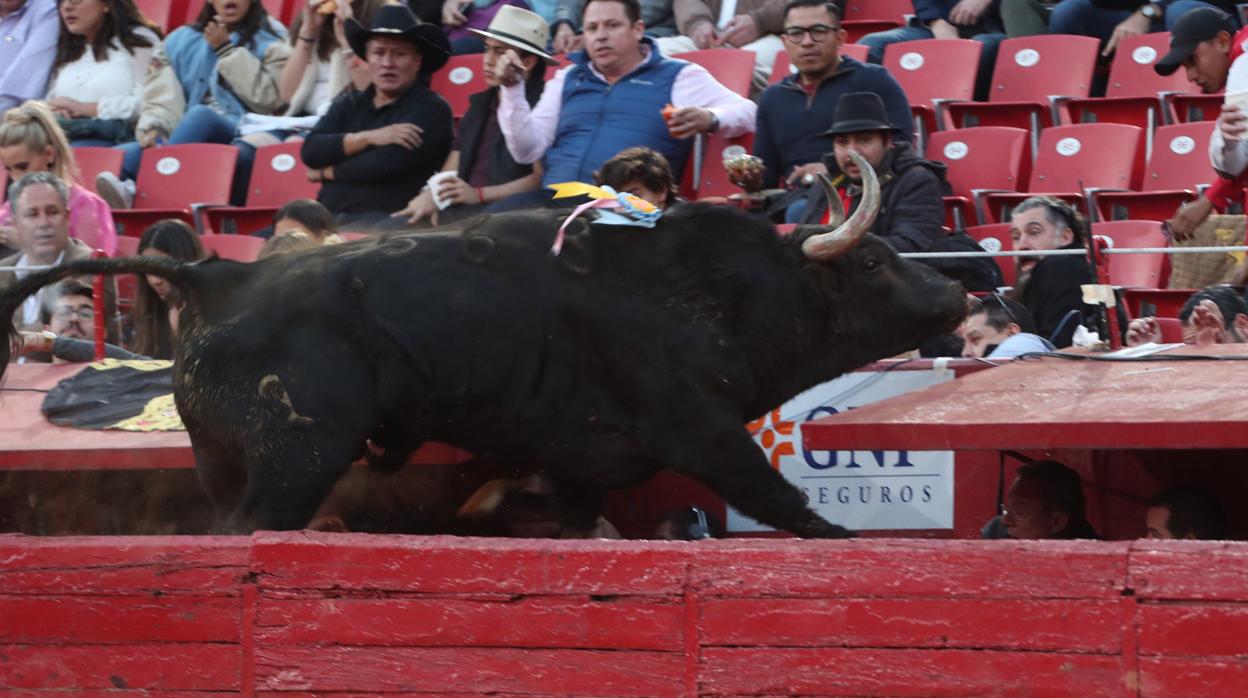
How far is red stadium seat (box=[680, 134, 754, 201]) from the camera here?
9.74 m

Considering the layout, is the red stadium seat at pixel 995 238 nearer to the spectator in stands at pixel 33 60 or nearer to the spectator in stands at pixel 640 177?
the spectator in stands at pixel 640 177

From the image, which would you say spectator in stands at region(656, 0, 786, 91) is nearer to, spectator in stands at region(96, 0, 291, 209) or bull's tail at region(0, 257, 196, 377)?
spectator in stands at region(96, 0, 291, 209)

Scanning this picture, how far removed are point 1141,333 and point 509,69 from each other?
347 cm

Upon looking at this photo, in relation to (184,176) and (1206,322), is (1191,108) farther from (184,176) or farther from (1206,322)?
(184,176)

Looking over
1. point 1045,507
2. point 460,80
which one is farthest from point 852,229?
point 460,80

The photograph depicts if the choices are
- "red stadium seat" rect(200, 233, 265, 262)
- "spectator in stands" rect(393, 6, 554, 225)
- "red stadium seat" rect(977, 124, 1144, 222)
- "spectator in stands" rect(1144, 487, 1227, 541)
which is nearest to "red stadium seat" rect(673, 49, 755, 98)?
"spectator in stands" rect(393, 6, 554, 225)

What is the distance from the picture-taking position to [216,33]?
1215 centimetres

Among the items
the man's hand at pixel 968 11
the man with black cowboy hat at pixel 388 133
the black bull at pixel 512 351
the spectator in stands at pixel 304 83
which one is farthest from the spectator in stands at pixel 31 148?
the man's hand at pixel 968 11

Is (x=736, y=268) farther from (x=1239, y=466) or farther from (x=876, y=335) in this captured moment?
(x=1239, y=466)

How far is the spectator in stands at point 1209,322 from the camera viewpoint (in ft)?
24.2

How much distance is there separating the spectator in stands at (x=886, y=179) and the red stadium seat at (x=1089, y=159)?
1.77 meters

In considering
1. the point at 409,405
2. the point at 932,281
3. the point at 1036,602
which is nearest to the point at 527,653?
the point at 1036,602

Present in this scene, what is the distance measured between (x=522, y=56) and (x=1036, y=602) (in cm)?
575

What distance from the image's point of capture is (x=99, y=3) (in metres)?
12.2
